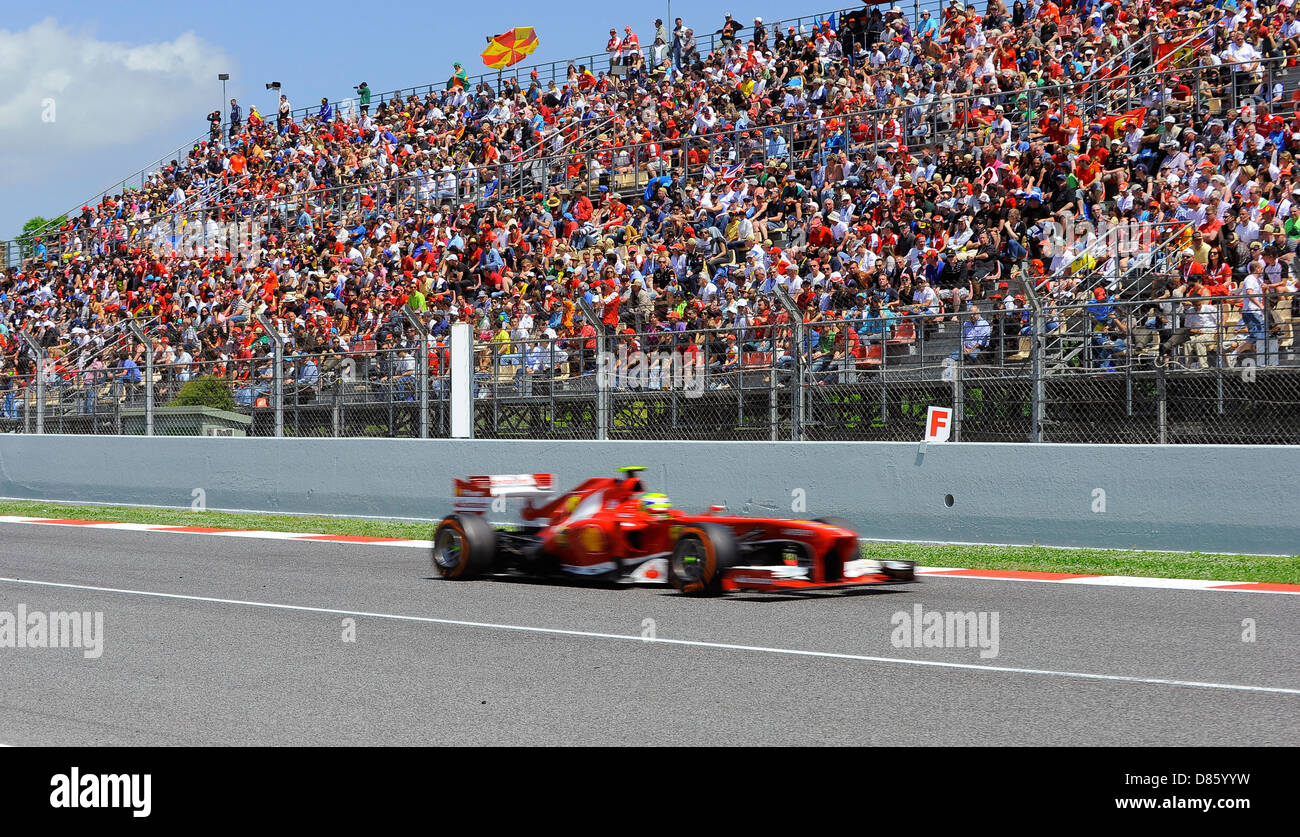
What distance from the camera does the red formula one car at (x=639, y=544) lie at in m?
9.85

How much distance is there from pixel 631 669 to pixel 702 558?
8.74 ft

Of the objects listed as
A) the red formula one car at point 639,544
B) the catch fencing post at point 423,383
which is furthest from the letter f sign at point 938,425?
the catch fencing post at point 423,383

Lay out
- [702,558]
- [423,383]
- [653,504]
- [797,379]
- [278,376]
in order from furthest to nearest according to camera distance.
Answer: [278,376]
[423,383]
[797,379]
[653,504]
[702,558]

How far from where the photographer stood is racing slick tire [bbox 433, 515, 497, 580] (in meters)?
11.1

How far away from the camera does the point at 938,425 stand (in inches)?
541

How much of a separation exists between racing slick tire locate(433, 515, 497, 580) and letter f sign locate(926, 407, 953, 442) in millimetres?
4448

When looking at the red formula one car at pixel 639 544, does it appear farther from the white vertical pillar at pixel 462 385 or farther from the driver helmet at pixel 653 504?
the white vertical pillar at pixel 462 385

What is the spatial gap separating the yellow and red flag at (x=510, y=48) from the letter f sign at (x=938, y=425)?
22.2 m

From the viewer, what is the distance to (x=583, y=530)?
10523 mm

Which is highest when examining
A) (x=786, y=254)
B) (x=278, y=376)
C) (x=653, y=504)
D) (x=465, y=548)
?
(x=786, y=254)

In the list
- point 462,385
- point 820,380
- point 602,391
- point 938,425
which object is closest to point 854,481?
point 938,425

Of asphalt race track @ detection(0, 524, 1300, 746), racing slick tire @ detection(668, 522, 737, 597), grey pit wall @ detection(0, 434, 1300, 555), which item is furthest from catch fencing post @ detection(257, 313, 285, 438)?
racing slick tire @ detection(668, 522, 737, 597)

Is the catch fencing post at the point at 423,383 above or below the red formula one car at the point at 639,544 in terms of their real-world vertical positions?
above

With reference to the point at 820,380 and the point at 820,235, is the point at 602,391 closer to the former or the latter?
the point at 820,380
